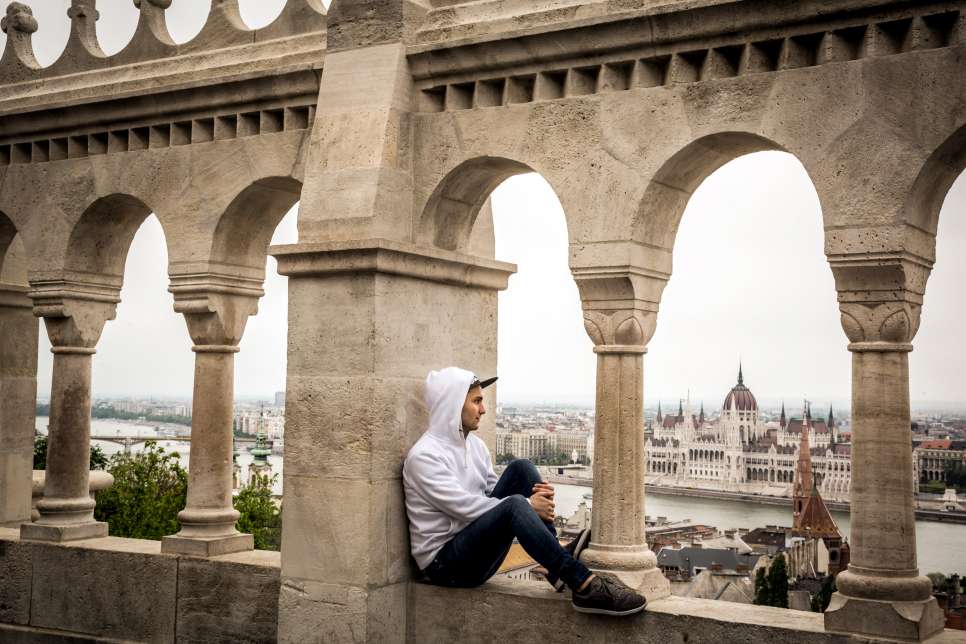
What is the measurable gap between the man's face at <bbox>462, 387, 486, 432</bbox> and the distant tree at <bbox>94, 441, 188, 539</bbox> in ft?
29.1

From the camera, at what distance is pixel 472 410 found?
229 inches

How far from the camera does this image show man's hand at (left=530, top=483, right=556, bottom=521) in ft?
17.9

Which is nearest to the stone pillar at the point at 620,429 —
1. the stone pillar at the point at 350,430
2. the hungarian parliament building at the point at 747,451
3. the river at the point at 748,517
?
the stone pillar at the point at 350,430

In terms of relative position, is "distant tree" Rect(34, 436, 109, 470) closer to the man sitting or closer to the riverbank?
the riverbank

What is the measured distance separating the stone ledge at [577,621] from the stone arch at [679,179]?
1.72 metres

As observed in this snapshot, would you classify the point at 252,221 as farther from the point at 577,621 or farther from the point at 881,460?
the point at 881,460

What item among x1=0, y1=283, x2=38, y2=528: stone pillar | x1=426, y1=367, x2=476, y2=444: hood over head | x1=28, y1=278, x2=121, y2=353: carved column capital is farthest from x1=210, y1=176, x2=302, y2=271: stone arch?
x1=0, y1=283, x2=38, y2=528: stone pillar

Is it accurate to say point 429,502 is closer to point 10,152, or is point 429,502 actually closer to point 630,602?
point 630,602

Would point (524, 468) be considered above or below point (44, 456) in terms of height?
Answer: above

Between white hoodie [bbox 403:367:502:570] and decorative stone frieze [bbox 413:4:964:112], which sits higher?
decorative stone frieze [bbox 413:4:964:112]

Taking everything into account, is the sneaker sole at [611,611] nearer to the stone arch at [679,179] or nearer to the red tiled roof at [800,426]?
the stone arch at [679,179]

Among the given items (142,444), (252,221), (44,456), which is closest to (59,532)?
(252,221)

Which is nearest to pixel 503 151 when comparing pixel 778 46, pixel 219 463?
pixel 778 46

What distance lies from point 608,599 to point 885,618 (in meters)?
1.14
